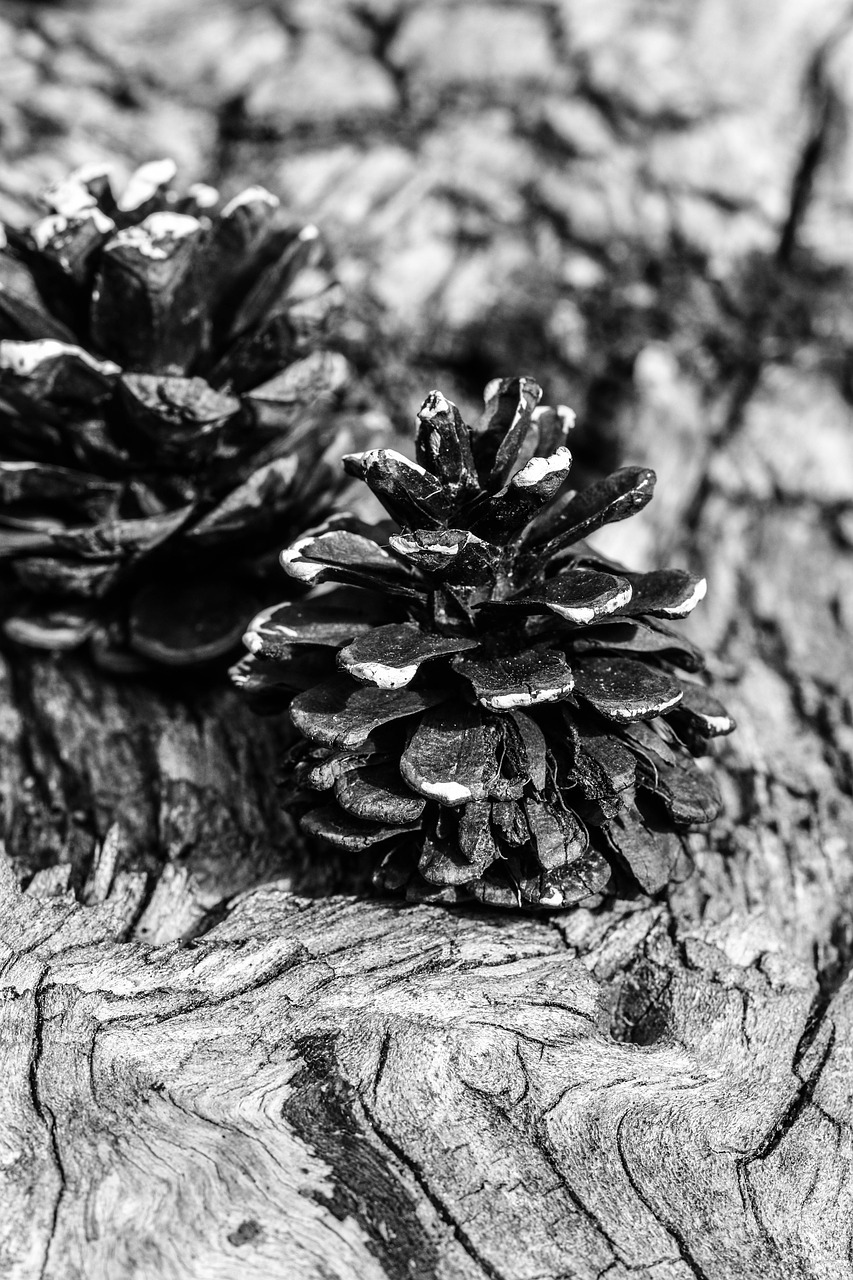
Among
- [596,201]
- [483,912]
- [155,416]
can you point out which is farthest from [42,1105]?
[596,201]

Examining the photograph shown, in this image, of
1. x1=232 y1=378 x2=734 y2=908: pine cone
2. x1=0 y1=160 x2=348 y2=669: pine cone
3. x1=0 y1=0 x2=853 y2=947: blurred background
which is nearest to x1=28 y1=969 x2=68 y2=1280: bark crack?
x1=232 y1=378 x2=734 y2=908: pine cone

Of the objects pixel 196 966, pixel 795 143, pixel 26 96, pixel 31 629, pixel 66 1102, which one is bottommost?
pixel 66 1102

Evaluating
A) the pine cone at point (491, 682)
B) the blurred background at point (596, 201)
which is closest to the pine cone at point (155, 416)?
the pine cone at point (491, 682)

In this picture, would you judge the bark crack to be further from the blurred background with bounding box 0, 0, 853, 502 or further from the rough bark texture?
the blurred background with bounding box 0, 0, 853, 502

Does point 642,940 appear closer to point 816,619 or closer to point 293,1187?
point 293,1187

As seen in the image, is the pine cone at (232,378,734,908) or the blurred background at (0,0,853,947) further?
the blurred background at (0,0,853,947)

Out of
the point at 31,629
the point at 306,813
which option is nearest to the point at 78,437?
the point at 31,629

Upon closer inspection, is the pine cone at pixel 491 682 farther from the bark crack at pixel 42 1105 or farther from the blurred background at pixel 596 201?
the blurred background at pixel 596 201
